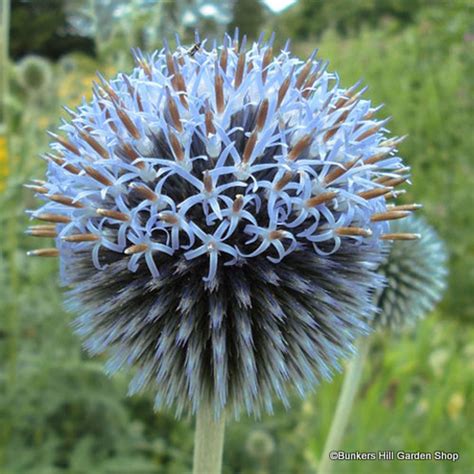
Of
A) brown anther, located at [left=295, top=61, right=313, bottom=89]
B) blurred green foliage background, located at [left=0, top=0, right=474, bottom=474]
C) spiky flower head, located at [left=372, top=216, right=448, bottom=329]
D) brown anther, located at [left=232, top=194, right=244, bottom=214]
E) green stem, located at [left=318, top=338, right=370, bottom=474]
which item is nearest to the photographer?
brown anther, located at [left=232, top=194, right=244, bottom=214]

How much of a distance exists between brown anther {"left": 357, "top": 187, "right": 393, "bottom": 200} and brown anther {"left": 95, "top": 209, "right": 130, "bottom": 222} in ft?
1.46

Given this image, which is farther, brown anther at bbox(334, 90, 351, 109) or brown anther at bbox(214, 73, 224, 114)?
brown anther at bbox(334, 90, 351, 109)

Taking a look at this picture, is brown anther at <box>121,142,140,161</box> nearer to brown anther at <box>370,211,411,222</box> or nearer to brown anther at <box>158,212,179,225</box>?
brown anther at <box>158,212,179,225</box>

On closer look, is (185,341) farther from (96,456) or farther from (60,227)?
(96,456)

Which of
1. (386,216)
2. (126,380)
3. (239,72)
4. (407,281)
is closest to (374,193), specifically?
(386,216)

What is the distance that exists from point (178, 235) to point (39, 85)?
7.80ft

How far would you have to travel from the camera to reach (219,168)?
1.02 m


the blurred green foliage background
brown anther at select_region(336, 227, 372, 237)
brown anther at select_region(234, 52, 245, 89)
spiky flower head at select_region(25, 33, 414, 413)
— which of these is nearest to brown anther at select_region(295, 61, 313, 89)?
spiky flower head at select_region(25, 33, 414, 413)

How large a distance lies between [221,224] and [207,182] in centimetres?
8

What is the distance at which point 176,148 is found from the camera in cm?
106

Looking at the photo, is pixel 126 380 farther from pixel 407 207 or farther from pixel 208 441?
pixel 407 207

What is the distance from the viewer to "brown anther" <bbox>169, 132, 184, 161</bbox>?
1056 millimetres

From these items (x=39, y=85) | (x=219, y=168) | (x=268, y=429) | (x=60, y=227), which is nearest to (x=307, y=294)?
(x=219, y=168)

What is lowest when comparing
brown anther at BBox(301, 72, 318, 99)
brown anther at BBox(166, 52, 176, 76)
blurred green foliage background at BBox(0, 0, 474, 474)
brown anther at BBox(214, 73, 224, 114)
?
blurred green foliage background at BBox(0, 0, 474, 474)
